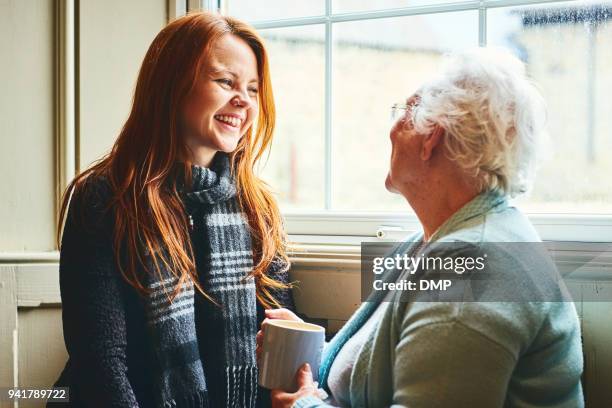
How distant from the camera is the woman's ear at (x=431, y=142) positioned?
0.97 m

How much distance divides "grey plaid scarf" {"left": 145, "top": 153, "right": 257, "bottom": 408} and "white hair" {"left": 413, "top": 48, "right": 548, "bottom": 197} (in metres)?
0.55

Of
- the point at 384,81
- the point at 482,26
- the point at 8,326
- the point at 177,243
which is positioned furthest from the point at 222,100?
the point at 8,326

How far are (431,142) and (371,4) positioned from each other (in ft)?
2.55

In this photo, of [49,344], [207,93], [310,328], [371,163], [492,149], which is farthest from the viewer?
[371,163]

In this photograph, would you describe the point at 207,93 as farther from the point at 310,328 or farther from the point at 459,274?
the point at 459,274

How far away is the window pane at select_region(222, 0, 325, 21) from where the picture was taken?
168 centimetres

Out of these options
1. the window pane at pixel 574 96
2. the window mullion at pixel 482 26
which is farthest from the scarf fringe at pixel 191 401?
the window mullion at pixel 482 26

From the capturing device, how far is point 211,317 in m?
1.26

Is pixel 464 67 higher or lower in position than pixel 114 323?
higher

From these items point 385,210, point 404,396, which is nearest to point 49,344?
point 385,210

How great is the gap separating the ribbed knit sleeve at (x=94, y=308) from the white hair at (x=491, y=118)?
0.68 metres

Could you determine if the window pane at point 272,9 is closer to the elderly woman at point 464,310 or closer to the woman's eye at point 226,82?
the woman's eye at point 226,82

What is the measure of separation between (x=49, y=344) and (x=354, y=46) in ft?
3.74

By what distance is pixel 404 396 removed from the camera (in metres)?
0.82
